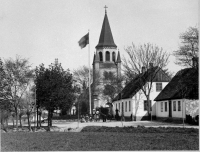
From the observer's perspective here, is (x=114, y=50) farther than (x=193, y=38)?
Yes

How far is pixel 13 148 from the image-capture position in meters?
12.3

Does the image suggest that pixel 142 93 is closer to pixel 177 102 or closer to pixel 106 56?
pixel 177 102

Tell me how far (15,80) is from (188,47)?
45.5 ft

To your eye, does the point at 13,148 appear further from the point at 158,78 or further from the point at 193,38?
the point at 158,78

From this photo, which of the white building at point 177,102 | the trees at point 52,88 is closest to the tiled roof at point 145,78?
the white building at point 177,102

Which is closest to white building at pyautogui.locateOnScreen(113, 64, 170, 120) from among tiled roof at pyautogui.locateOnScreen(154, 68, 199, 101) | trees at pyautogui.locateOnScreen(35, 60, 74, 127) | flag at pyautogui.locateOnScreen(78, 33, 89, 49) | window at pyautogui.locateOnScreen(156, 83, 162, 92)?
window at pyautogui.locateOnScreen(156, 83, 162, 92)

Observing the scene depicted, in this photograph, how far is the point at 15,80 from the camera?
2700cm

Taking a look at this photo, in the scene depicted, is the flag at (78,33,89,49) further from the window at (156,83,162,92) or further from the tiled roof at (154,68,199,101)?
the window at (156,83,162,92)

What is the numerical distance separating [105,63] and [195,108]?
67853 millimetres

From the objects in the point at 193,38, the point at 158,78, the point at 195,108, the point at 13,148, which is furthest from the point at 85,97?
the point at 13,148

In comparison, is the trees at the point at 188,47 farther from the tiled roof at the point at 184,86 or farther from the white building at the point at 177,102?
the white building at the point at 177,102

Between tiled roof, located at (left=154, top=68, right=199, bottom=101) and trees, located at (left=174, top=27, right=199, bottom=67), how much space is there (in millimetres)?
728

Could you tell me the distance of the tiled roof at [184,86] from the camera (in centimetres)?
2009

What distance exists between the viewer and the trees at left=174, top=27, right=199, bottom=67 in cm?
2056
